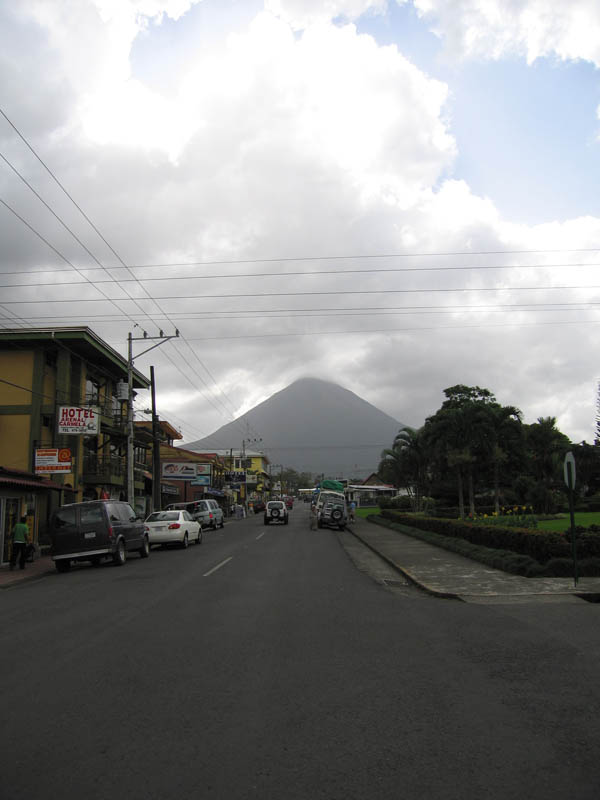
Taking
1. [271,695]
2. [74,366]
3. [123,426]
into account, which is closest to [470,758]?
[271,695]

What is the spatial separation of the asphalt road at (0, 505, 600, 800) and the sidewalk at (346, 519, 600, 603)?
0.97 m

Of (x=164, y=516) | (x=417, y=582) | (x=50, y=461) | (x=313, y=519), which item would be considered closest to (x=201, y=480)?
(x=313, y=519)

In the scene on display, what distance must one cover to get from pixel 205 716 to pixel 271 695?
76cm

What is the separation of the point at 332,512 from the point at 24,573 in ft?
78.1

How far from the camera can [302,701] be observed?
5648 mm

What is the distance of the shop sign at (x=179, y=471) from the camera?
58531 mm

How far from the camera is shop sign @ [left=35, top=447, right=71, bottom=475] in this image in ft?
81.0

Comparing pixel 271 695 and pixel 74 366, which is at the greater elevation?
pixel 74 366

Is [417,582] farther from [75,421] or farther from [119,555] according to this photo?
[75,421]

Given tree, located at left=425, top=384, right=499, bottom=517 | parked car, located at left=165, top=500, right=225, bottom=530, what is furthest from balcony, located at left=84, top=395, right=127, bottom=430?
tree, located at left=425, top=384, right=499, bottom=517

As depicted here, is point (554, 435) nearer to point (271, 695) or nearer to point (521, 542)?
point (521, 542)

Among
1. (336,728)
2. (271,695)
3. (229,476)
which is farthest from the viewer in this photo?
(229,476)

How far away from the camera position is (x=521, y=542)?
51.3 feet

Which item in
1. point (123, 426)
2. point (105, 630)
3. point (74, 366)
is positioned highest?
point (74, 366)
